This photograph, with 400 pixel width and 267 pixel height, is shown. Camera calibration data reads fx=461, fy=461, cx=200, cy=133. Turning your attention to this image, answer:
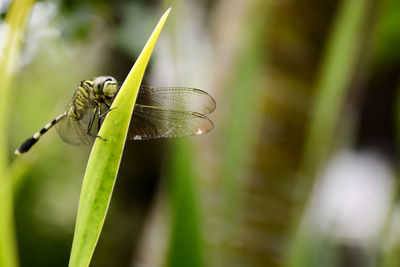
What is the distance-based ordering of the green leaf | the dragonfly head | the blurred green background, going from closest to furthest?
the green leaf → the dragonfly head → the blurred green background

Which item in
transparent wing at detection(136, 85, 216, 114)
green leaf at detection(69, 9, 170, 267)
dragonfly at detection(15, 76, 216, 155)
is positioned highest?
transparent wing at detection(136, 85, 216, 114)

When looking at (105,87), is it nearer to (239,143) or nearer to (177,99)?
(177,99)

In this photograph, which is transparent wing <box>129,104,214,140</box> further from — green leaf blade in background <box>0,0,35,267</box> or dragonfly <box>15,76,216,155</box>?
green leaf blade in background <box>0,0,35,267</box>

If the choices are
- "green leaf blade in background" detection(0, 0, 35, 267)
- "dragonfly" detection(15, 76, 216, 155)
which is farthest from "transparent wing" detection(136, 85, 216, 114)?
"green leaf blade in background" detection(0, 0, 35, 267)

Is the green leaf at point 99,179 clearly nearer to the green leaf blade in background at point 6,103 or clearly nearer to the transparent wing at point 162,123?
the green leaf blade in background at point 6,103

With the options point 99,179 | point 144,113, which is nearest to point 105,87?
point 144,113

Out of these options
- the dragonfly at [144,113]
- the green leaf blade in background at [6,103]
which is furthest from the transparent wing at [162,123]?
the green leaf blade in background at [6,103]
